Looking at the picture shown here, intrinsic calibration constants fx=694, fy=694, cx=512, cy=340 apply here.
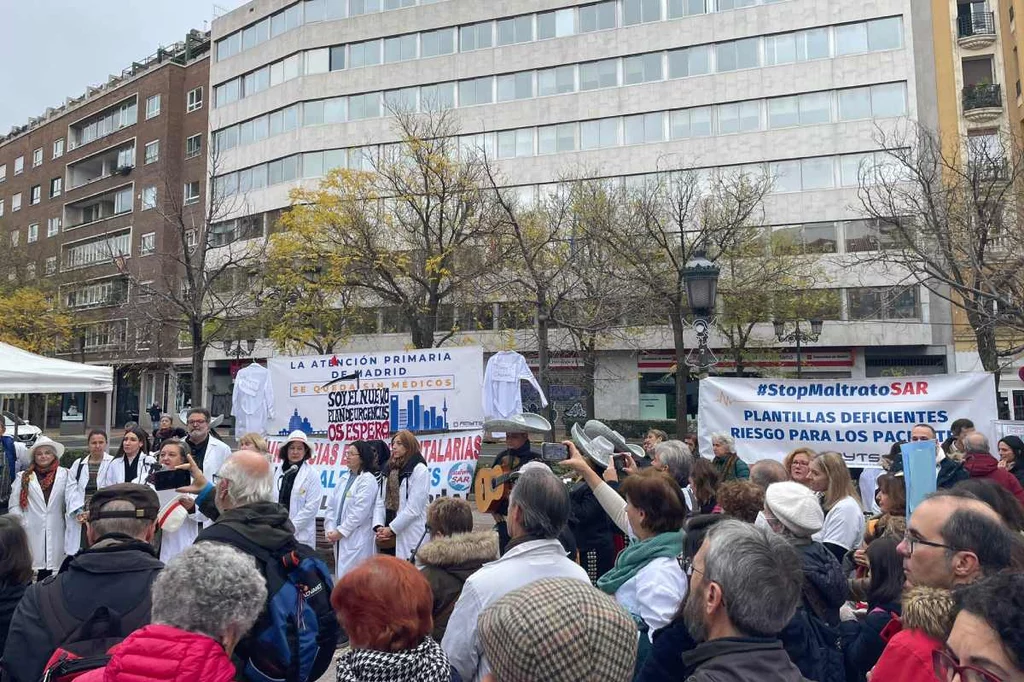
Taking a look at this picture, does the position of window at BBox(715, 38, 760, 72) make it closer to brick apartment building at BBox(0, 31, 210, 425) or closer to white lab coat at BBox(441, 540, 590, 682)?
brick apartment building at BBox(0, 31, 210, 425)

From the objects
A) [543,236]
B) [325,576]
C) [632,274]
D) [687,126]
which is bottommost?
[325,576]

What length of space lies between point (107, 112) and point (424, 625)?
59.9 metres

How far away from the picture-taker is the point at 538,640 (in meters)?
1.65

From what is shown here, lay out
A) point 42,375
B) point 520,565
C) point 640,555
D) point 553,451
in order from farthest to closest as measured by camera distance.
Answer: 1. point 42,375
2. point 553,451
3. point 640,555
4. point 520,565

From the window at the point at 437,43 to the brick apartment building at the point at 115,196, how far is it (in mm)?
16081

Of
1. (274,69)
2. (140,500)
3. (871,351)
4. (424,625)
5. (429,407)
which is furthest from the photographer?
(274,69)

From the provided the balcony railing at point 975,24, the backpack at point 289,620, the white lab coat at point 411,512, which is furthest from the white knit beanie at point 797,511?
the balcony railing at point 975,24

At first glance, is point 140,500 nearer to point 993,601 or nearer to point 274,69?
point 993,601

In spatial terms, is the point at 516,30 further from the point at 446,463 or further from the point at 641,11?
the point at 446,463

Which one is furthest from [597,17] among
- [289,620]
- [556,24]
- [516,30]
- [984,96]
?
[289,620]

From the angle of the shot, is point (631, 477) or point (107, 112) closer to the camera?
point (631, 477)

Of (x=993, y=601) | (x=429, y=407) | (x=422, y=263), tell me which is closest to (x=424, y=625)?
(x=993, y=601)

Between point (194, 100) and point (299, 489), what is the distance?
46.7m

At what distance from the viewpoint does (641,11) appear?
113ft
